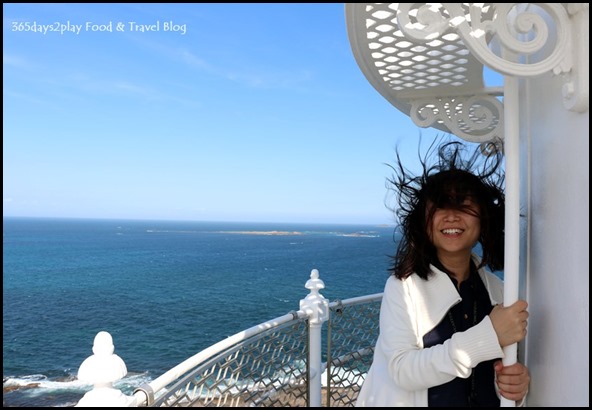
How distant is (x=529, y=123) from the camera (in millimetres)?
1800

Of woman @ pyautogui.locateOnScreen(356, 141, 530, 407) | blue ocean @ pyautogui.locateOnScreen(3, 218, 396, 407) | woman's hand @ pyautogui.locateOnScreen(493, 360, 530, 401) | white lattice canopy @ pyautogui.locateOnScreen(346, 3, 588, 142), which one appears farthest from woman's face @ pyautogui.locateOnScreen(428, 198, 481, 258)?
blue ocean @ pyautogui.locateOnScreen(3, 218, 396, 407)

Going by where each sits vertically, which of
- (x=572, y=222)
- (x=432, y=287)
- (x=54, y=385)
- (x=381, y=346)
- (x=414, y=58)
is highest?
(x=414, y=58)

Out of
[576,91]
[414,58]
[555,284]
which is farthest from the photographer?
[414,58]

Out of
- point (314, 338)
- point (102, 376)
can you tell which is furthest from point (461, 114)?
point (102, 376)

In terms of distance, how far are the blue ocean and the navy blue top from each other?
4388 millimetres

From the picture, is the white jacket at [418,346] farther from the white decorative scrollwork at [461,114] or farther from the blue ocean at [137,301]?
the blue ocean at [137,301]

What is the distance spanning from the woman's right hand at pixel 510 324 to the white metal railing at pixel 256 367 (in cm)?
144

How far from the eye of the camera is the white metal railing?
192cm

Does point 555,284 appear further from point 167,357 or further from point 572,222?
point 167,357

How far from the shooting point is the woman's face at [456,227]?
1.69 meters

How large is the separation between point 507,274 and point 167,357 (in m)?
27.1

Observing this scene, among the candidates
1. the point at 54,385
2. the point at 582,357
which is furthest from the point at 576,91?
the point at 54,385

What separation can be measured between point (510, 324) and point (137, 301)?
144 feet

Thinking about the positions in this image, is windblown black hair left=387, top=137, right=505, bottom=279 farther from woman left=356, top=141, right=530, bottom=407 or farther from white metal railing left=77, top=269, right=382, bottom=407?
white metal railing left=77, top=269, right=382, bottom=407
